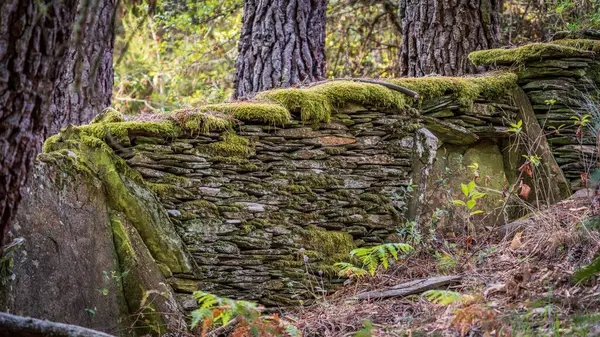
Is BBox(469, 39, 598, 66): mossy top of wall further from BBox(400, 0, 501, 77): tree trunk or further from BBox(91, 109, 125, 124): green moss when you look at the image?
BBox(91, 109, 125, 124): green moss

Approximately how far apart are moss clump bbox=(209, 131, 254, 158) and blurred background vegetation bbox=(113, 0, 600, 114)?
223 cm

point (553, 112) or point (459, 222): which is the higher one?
point (553, 112)

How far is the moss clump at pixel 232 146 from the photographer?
4668 millimetres

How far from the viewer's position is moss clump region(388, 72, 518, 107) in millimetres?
5465

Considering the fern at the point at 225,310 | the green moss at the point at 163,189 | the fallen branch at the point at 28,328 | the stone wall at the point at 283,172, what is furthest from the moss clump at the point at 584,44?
the fallen branch at the point at 28,328

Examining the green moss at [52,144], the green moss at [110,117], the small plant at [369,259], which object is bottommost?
the small plant at [369,259]

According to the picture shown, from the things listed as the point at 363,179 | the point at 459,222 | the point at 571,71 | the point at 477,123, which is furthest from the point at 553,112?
the point at 363,179

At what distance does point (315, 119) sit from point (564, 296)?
2415 millimetres

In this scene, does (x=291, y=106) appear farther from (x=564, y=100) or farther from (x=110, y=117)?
(x=564, y=100)

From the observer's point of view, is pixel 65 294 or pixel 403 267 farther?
pixel 403 267

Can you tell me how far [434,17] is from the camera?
6.67 metres

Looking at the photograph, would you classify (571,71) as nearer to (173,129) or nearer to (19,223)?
(173,129)

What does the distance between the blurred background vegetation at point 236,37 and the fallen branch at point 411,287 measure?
Result: 11.0 ft

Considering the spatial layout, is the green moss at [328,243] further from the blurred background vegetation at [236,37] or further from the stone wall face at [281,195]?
the blurred background vegetation at [236,37]
